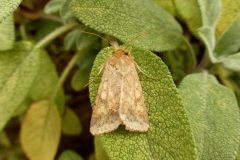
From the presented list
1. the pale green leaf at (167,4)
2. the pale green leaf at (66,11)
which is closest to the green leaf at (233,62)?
the pale green leaf at (167,4)

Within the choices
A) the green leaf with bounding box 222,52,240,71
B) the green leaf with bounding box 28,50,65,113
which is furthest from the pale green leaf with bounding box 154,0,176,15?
the green leaf with bounding box 28,50,65,113

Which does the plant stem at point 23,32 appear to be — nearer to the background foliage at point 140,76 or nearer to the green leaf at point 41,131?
the background foliage at point 140,76

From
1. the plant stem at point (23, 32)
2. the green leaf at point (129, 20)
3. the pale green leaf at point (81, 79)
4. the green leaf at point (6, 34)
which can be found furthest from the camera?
the plant stem at point (23, 32)

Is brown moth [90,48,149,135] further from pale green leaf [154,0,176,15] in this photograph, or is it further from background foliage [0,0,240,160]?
Answer: pale green leaf [154,0,176,15]

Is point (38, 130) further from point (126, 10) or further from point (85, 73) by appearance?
point (126, 10)

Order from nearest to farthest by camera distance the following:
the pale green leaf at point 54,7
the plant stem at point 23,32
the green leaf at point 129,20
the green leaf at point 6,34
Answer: the green leaf at point 129,20 → the green leaf at point 6,34 → the pale green leaf at point 54,7 → the plant stem at point 23,32

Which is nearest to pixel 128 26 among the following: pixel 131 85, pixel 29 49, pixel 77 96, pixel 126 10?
pixel 126 10

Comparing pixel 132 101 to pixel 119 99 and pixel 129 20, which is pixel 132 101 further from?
pixel 129 20
